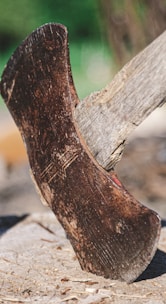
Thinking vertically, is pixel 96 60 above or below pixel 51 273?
above

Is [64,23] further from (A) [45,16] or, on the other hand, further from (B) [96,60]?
(B) [96,60]

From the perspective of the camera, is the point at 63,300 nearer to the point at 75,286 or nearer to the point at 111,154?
the point at 75,286

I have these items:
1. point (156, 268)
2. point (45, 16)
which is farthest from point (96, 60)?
point (156, 268)

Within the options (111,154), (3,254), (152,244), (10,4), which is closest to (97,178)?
(111,154)

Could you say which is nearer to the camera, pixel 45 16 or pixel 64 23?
pixel 45 16

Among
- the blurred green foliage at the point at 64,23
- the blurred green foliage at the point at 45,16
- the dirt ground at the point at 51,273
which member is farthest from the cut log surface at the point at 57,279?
the blurred green foliage at the point at 45,16

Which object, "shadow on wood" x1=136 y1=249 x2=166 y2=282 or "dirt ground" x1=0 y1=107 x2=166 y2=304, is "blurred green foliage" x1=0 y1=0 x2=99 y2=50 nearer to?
"dirt ground" x1=0 y1=107 x2=166 y2=304

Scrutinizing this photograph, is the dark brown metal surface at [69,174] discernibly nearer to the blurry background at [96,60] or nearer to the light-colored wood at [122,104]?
the light-colored wood at [122,104]
